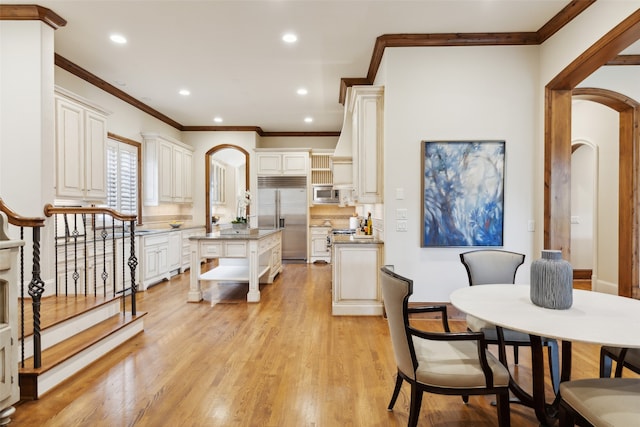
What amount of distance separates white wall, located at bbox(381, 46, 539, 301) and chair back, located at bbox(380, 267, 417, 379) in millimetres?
2062

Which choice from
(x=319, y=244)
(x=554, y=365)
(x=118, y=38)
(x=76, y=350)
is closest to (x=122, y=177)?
(x=118, y=38)

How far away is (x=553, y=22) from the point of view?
11.6ft

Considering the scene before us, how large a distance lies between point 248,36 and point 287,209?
15.6 ft

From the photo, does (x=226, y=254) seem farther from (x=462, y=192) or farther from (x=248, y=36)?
(x=462, y=192)

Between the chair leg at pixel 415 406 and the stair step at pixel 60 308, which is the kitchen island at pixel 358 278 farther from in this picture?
the stair step at pixel 60 308

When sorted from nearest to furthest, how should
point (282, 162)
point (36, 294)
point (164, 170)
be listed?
point (36, 294) → point (164, 170) → point (282, 162)

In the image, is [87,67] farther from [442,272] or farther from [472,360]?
[472,360]

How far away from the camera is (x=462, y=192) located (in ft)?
12.6

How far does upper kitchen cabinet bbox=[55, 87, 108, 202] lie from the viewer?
3828 millimetres

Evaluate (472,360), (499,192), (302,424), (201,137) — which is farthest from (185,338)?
(201,137)

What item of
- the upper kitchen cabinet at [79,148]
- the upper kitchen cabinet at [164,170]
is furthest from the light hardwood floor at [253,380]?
the upper kitchen cabinet at [164,170]

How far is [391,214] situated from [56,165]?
147 inches

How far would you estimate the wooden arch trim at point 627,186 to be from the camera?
4.36 meters

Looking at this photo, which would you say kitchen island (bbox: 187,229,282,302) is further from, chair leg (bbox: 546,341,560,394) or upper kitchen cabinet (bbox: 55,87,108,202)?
chair leg (bbox: 546,341,560,394)
